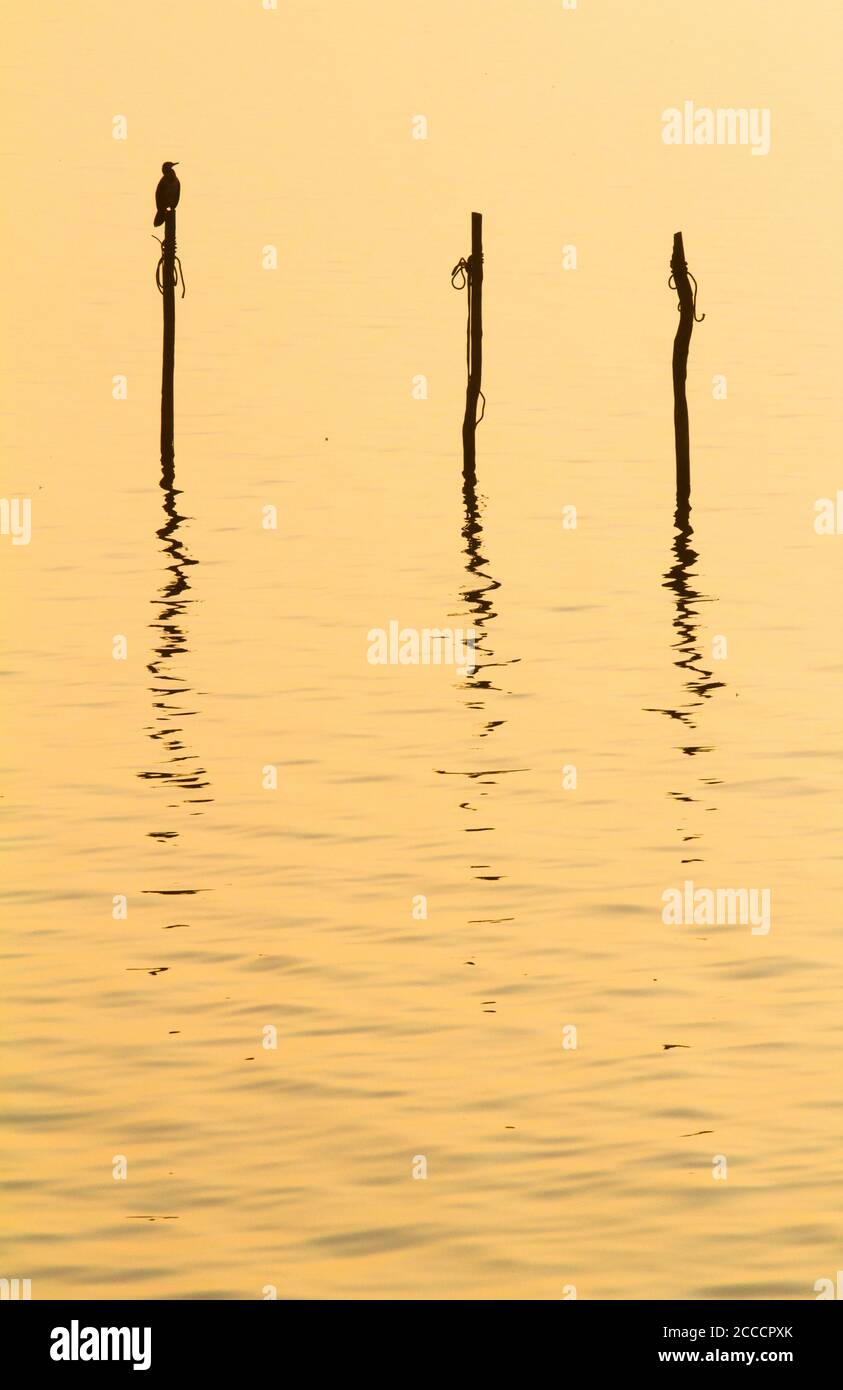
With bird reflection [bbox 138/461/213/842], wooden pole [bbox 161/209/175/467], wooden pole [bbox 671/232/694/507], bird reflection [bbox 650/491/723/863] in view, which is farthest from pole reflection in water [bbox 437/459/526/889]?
wooden pole [bbox 161/209/175/467]

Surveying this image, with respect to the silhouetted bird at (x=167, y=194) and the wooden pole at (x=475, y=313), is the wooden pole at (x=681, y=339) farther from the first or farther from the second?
the silhouetted bird at (x=167, y=194)

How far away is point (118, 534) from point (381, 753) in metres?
16.3

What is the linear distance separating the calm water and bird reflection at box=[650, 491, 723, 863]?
0.26 ft

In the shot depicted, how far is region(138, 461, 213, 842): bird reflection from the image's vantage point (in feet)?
86.1

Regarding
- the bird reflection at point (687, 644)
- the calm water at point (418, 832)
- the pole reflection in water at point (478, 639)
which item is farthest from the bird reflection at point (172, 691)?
the bird reflection at point (687, 644)

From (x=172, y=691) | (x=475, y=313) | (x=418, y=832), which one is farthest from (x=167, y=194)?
(x=418, y=832)

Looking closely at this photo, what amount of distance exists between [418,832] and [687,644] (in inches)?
397

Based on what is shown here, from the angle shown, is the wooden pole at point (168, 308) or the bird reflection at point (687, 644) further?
the wooden pole at point (168, 308)

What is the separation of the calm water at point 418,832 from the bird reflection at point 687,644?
0.26 feet

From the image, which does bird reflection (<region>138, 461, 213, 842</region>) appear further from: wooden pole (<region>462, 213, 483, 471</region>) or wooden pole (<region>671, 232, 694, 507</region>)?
wooden pole (<region>671, 232, 694, 507</region>)

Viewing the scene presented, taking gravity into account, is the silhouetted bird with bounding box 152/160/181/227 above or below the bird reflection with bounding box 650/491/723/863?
above

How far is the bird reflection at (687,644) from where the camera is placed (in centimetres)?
2802

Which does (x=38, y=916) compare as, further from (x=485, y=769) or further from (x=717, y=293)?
(x=717, y=293)

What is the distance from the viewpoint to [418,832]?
24656 millimetres
